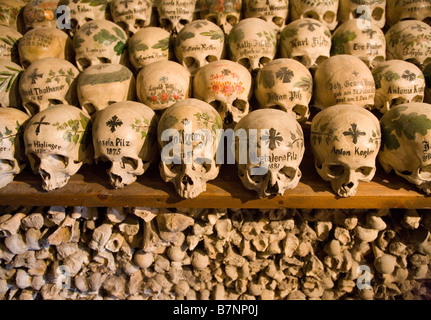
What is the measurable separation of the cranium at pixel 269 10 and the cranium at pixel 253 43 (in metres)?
0.11

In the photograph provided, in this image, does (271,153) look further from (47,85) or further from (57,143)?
(47,85)

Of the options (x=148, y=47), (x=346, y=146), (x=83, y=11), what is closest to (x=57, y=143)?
(x=148, y=47)

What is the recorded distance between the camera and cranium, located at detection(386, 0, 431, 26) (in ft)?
4.36

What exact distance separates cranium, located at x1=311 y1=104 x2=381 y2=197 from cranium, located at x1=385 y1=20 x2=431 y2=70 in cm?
55

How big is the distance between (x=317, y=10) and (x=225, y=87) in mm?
671

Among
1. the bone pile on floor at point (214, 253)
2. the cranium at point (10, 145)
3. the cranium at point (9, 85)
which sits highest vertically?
the cranium at point (9, 85)

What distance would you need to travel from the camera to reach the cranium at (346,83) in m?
1.08

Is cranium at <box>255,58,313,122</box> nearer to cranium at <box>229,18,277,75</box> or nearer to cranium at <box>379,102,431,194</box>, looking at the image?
cranium at <box>229,18,277,75</box>

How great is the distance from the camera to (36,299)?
52.9 inches

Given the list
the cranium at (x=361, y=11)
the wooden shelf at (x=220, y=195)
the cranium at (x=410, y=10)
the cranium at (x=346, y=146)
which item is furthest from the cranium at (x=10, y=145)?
the cranium at (x=410, y=10)

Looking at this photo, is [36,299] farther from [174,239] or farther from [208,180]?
[208,180]

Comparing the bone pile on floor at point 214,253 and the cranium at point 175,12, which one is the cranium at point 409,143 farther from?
the cranium at point 175,12

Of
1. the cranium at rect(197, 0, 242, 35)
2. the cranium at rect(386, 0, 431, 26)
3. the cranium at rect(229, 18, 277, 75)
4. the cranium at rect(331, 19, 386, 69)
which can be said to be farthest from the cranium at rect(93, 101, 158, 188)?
the cranium at rect(386, 0, 431, 26)
